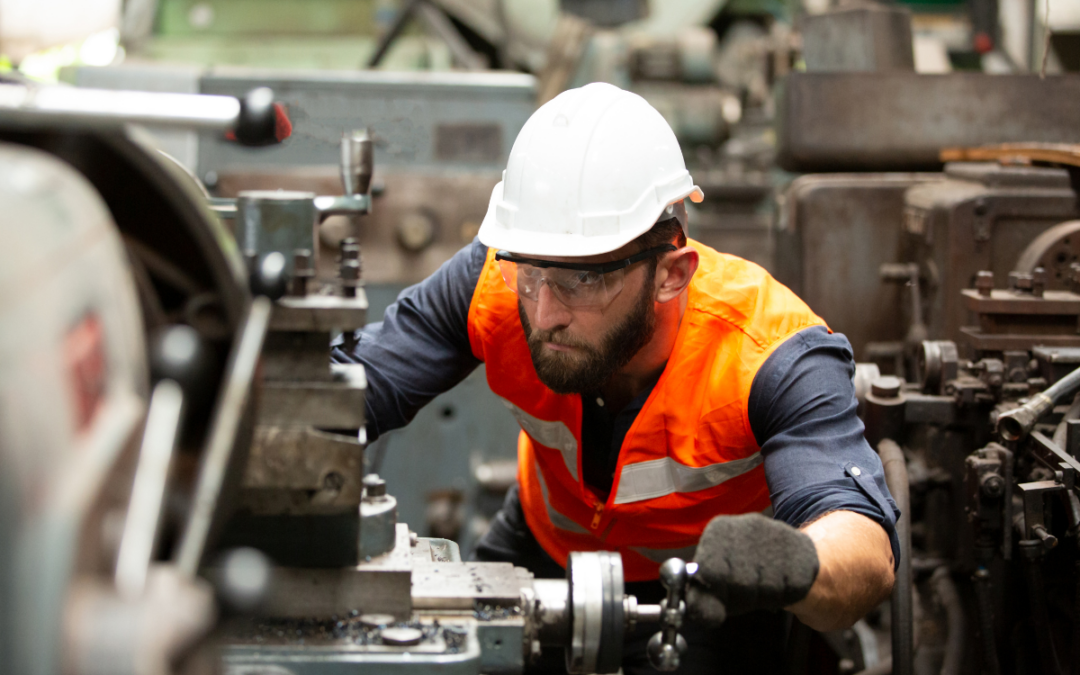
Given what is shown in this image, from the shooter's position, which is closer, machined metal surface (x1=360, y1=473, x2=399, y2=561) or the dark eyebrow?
machined metal surface (x1=360, y1=473, x2=399, y2=561)

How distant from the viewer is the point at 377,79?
11.0 ft

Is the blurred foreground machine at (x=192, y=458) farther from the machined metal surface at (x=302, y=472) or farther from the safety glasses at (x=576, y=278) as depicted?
the safety glasses at (x=576, y=278)

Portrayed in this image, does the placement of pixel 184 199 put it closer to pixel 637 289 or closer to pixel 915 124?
pixel 637 289

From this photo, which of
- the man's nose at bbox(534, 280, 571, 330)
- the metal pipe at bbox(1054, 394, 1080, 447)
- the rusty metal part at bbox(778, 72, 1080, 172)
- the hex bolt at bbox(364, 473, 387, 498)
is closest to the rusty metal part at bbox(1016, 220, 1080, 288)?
the metal pipe at bbox(1054, 394, 1080, 447)

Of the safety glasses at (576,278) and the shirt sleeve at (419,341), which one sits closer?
the safety glasses at (576,278)

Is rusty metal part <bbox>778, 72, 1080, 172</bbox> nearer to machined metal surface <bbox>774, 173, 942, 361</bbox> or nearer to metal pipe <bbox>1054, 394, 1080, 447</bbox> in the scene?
machined metal surface <bbox>774, 173, 942, 361</bbox>

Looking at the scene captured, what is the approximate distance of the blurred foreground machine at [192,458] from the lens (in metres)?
0.61

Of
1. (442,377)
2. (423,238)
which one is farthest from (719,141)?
(442,377)

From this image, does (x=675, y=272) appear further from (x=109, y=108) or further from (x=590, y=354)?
(x=109, y=108)

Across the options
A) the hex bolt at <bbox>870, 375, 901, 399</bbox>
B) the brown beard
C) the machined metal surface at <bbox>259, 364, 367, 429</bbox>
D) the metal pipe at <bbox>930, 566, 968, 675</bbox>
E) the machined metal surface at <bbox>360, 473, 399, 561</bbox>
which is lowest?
the metal pipe at <bbox>930, 566, 968, 675</bbox>

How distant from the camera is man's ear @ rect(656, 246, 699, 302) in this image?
1.67 metres

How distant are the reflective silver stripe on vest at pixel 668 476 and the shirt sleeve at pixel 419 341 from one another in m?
0.41

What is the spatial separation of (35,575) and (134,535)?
0.09 metres

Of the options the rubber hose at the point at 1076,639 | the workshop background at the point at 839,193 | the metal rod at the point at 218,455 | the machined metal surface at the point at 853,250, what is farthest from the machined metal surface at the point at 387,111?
the metal rod at the point at 218,455
